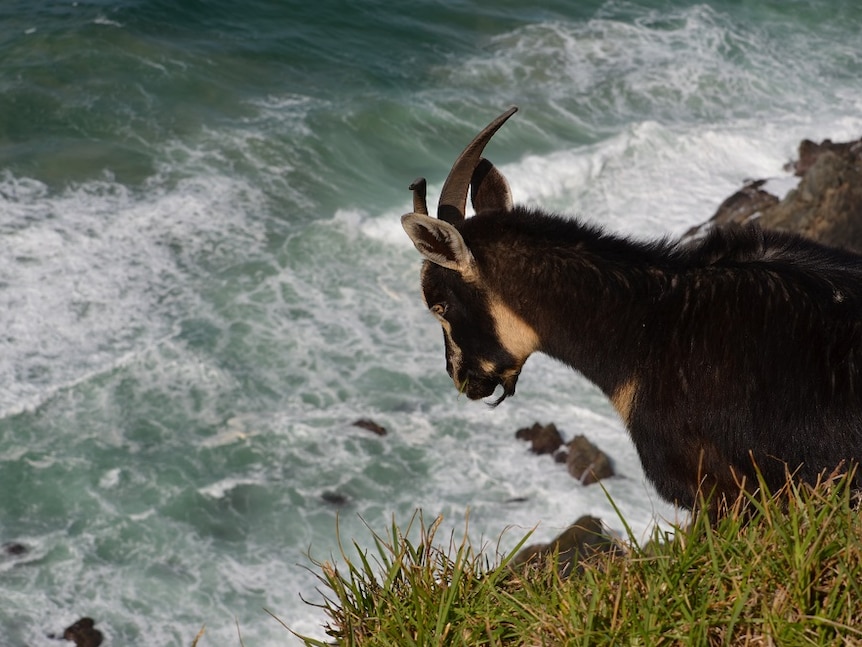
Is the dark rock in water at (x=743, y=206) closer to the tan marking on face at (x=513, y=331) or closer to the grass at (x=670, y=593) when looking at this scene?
the tan marking on face at (x=513, y=331)

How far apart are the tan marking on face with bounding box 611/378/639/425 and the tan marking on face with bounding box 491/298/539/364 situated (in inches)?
20.8

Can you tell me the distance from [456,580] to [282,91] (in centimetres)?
1873

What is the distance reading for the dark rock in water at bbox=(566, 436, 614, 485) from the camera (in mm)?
12172

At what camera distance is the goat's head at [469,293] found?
571cm

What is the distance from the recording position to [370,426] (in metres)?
13.3

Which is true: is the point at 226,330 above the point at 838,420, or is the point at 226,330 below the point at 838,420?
below

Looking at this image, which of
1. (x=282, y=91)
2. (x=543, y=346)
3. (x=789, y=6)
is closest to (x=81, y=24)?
(x=282, y=91)

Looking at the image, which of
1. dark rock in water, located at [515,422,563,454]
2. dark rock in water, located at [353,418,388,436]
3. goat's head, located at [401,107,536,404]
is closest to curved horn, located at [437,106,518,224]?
goat's head, located at [401,107,536,404]

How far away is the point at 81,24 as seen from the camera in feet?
75.7

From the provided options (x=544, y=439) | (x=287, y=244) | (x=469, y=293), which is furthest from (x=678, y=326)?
(x=287, y=244)

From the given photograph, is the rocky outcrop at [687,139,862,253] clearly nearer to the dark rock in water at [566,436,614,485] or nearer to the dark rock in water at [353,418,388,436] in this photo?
the dark rock in water at [566,436,614,485]

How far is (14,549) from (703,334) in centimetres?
817

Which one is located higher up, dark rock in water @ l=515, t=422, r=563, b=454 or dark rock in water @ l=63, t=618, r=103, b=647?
dark rock in water @ l=515, t=422, r=563, b=454

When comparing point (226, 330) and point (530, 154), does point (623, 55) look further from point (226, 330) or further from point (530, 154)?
point (226, 330)
